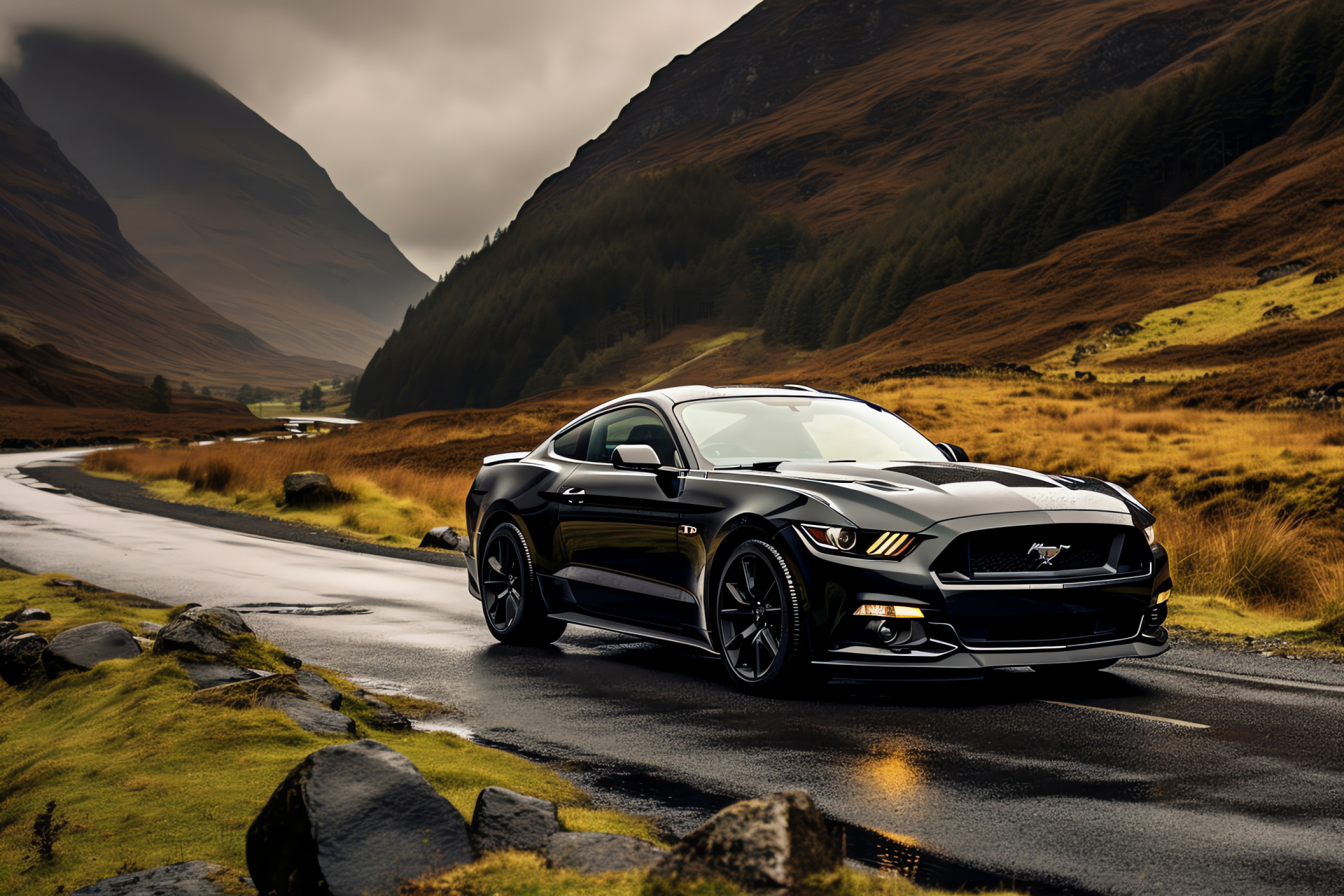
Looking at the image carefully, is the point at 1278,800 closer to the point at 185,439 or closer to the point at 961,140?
the point at 185,439

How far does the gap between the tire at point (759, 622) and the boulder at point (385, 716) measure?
1841mm

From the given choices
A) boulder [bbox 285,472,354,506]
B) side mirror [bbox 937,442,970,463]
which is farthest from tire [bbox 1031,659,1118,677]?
boulder [bbox 285,472,354,506]

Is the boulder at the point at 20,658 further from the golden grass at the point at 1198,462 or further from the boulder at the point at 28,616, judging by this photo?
the golden grass at the point at 1198,462

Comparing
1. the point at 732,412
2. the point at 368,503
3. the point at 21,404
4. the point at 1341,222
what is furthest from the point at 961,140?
the point at 732,412

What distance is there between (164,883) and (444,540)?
14.8 metres

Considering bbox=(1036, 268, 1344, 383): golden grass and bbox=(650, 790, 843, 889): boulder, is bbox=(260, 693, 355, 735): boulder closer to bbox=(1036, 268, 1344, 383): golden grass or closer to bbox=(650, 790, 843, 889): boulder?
bbox=(650, 790, 843, 889): boulder

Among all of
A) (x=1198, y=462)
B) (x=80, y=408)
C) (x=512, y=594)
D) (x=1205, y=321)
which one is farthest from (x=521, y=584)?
(x=80, y=408)

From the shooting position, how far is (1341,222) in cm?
8325

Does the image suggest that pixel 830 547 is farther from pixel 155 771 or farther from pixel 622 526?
pixel 155 771

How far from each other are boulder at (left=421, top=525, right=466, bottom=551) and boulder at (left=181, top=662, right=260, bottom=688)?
37.8 feet

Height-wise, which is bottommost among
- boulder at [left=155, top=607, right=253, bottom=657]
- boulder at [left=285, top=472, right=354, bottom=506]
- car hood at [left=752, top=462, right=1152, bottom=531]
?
boulder at [left=155, top=607, right=253, bottom=657]

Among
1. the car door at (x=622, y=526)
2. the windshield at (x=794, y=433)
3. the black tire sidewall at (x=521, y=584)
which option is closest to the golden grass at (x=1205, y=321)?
the windshield at (x=794, y=433)

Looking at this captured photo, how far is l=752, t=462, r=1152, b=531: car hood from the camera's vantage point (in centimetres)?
642

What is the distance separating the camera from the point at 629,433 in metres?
8.36
